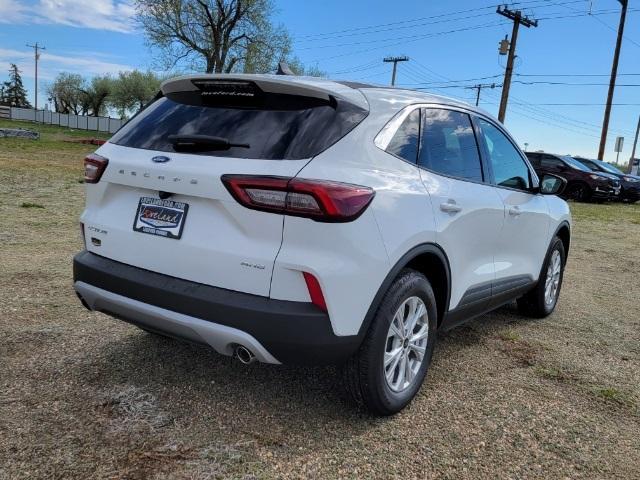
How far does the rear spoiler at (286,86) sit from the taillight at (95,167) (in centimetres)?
58

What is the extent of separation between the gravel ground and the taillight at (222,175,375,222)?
42.3 inches

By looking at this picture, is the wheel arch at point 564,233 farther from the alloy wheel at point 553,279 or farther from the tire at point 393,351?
the tire at point 393,351

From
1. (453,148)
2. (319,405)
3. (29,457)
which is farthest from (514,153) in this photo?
(29,457)

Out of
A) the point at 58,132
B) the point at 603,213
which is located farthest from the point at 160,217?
the point at 58,132

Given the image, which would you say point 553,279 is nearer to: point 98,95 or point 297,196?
point 297,196

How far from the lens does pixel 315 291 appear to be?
246 cm

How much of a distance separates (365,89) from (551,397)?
84.4 inches

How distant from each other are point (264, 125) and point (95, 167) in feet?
3.31

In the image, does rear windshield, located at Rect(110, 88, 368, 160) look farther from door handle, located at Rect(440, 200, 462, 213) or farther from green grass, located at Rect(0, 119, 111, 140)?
green grass, located at Rect(0, 119, 111, 140)

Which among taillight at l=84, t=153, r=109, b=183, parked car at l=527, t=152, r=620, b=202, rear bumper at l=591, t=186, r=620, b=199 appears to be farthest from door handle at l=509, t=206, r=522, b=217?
rear bumper at l=591, t=186, r=620, b=199

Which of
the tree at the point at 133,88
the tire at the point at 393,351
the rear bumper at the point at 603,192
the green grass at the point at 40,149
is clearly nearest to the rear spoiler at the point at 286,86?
the tire at the point at 393,351

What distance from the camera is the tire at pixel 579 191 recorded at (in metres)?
18.7

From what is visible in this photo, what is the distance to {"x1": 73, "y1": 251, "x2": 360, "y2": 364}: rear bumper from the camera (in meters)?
2.46

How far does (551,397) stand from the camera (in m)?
3.44
